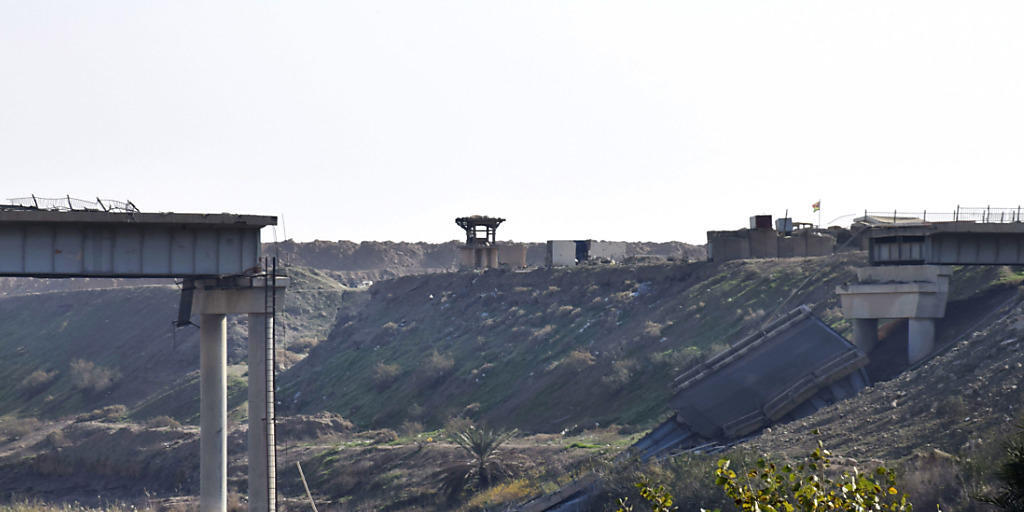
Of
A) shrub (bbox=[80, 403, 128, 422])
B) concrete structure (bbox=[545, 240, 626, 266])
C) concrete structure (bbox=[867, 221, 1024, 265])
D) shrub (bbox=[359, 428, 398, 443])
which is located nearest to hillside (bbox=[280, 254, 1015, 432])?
concrete structure (bbox=[867, 221, 1024, 265])

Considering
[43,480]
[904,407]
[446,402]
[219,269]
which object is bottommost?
[43,480]

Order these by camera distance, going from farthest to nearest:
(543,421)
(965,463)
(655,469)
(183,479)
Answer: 1. (183,479)
2. (543,421)
3. (655,469)
4. (965,463)

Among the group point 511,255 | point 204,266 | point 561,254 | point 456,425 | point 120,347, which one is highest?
point 204,266

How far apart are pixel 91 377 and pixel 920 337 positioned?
53.9 m

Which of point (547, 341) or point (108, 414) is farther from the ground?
point (547, 341)

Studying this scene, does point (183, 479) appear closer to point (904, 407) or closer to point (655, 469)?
point (655, 469)

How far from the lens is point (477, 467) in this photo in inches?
1422

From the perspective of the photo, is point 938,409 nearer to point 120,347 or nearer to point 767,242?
point 767,242

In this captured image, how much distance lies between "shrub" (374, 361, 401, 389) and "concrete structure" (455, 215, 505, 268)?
16.4 m

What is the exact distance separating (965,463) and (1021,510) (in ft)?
33.2

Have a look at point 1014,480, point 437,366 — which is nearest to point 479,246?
point 437,366

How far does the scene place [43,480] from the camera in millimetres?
51531

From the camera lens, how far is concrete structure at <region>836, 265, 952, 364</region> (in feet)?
111

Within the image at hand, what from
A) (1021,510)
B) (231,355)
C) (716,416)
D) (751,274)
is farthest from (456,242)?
(1021,510)
